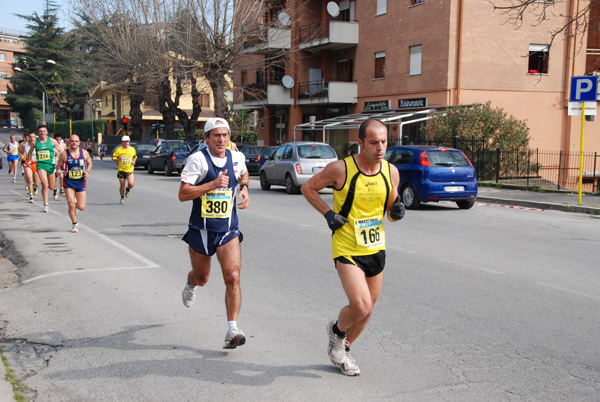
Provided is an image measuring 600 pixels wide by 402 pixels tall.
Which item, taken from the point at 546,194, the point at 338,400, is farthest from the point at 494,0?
the point at 338,400

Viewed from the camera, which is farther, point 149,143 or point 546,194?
point 149,143

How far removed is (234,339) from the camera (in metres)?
4.57

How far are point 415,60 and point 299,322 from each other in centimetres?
2588

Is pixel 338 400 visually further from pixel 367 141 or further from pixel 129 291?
pixel 129 291

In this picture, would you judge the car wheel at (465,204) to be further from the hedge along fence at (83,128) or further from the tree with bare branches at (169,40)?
the hedge along fence at (83,128)

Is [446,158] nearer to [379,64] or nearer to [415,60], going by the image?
[415,60]

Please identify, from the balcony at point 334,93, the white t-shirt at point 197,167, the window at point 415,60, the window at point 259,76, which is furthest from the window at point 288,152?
the window at point 259,76

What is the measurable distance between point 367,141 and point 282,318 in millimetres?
2263

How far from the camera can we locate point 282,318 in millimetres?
5691

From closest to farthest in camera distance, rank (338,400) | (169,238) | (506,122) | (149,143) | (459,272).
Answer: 1. (338,400)
2. (459,272)
3. (169,238)
4. (506,122)
5. (149,143)

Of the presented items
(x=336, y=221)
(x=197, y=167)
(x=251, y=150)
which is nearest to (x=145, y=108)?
(x=251, y=150)

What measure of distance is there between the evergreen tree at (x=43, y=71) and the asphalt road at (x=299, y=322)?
79.6 meters

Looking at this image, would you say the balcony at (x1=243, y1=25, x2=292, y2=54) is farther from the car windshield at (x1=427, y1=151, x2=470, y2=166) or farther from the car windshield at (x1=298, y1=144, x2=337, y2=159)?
the car windshield at (x1=427, y1=151, x2=470, y2=166)

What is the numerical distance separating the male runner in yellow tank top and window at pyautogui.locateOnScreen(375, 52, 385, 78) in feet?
94.5
